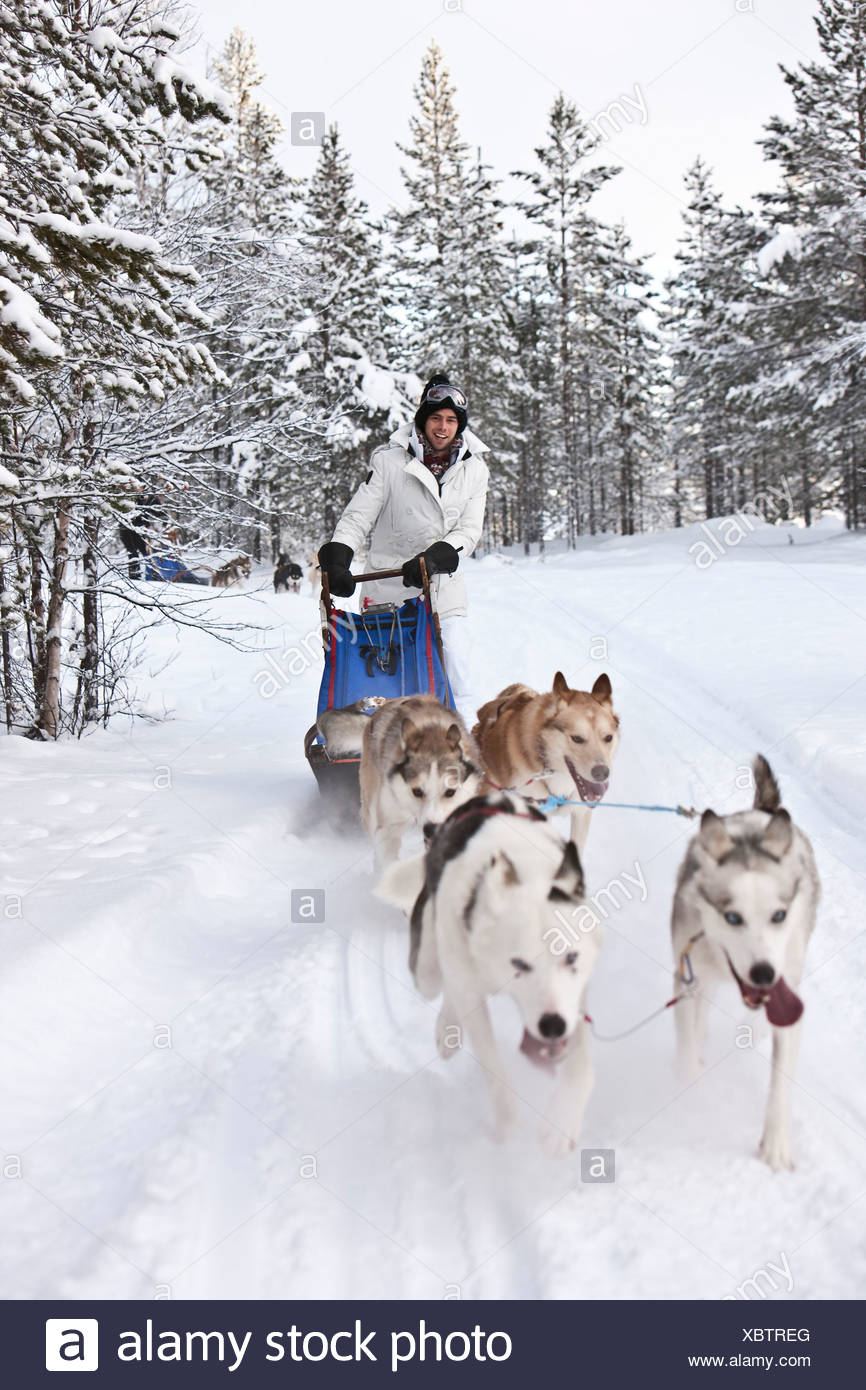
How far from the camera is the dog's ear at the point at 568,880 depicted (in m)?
2.59

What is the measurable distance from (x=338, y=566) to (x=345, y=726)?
1053mm

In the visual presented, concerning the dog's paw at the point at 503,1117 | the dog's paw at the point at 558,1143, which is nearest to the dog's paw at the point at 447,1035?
the dog's paw at the point at 503,1117

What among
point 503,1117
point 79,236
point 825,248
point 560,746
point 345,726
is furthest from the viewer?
point 825,248

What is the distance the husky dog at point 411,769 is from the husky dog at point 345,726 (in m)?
0.41

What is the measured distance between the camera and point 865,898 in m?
4.54

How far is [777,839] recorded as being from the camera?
8.66ft

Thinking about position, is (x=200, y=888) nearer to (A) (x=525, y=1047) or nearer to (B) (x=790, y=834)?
(A) (x=525, y=1047)

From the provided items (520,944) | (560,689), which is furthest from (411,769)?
(520,944)

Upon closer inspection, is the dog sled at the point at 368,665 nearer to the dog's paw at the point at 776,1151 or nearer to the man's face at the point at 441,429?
the man's face at the point at 441,429

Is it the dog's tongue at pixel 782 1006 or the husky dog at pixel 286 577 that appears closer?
the dog's tongue at pixel 782 1006

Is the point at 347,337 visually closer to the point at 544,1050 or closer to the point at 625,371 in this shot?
the point at 625,371

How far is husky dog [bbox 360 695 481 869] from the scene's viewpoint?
4523mm

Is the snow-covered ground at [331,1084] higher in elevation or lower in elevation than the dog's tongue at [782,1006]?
lower

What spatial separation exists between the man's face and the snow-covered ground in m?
2.74
